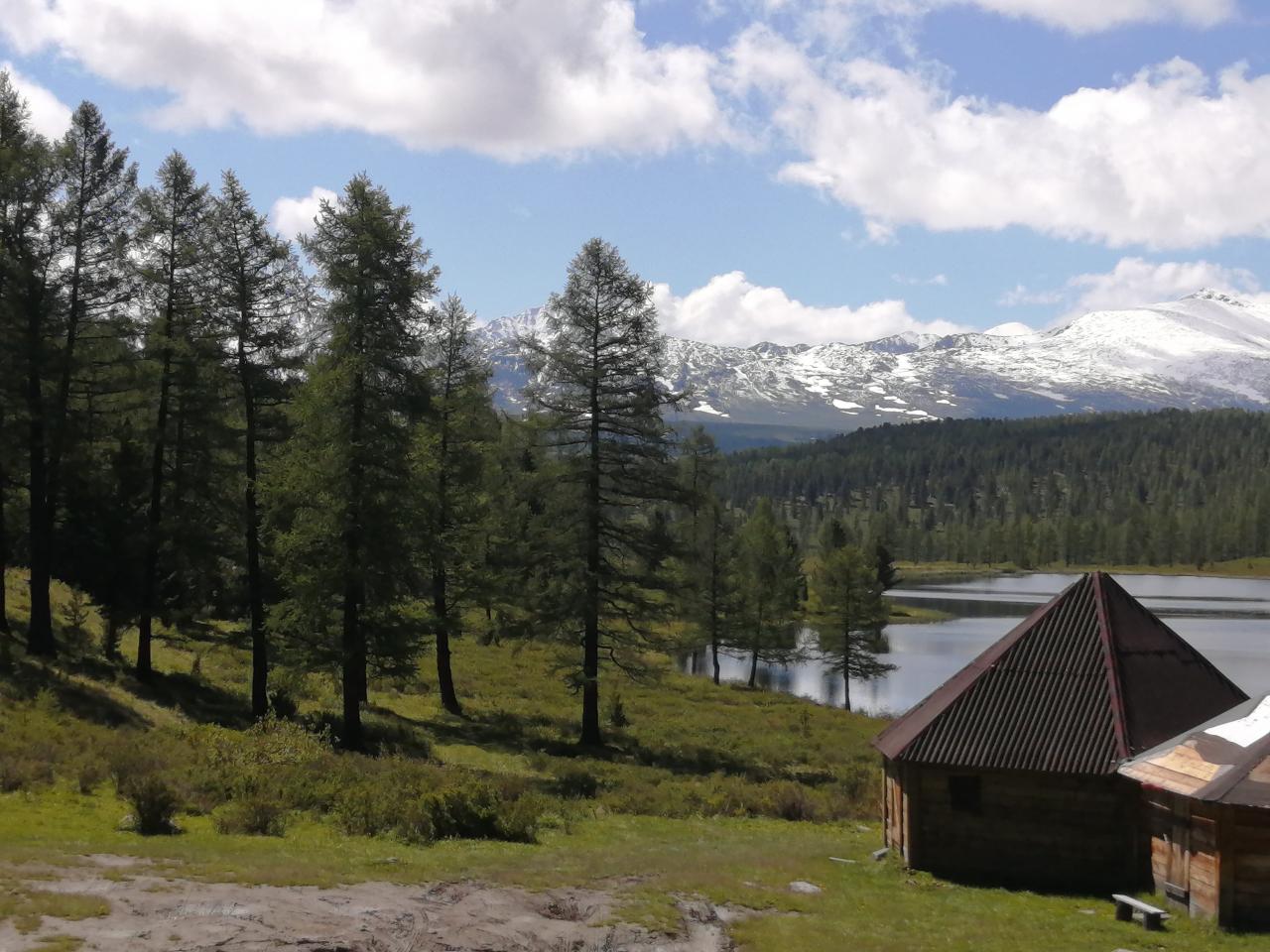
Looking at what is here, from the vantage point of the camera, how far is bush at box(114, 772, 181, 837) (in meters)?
16.9

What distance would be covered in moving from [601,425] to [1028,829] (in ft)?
53.2

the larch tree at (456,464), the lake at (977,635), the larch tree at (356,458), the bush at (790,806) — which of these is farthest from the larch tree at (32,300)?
the lake at (977,635)

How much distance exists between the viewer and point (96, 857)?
47.9ft

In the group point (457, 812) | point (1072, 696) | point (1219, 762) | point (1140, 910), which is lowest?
point (1140, 910)

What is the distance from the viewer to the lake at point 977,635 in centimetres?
6236

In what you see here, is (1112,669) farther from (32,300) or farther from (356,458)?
(32,300)

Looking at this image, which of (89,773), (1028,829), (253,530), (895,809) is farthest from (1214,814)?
(253,530)

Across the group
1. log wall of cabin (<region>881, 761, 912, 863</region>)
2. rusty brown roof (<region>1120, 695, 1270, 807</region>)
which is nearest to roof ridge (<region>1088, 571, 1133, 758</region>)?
rusty brown roof (<region>1120, 695, 1270, 807</region>)

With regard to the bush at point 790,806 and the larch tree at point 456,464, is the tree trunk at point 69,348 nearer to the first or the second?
the larch tree at point 456,464

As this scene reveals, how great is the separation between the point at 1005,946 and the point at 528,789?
12.1 metres

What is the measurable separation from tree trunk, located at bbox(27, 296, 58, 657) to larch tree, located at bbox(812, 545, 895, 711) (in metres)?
39.3

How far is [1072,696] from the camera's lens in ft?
66.1

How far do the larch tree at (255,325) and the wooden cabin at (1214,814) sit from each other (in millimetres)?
20705

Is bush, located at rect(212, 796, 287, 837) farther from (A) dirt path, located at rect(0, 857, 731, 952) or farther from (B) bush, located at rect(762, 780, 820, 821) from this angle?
(B) bush, located at rect(762, 780, 820, 821)
